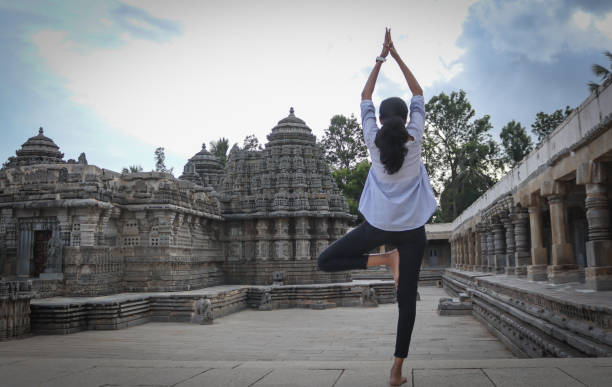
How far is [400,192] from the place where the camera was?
10.6 feet

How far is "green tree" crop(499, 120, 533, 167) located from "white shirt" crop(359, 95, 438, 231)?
40.3 metres

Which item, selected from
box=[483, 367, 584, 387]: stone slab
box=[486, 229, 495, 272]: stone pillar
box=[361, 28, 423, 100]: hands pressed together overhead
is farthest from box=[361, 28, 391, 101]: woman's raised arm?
box=[486, 229, 495, 272]: stone pillar

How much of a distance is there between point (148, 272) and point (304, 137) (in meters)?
10.9

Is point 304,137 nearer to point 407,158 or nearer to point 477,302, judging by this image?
point 477,302

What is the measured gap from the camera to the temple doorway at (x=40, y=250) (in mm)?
14438

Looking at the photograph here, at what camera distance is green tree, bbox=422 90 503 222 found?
4228 cm

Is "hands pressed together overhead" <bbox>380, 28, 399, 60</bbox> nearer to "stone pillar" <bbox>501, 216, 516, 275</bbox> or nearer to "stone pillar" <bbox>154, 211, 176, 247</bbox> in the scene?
"stone pillar" <bbox>501, 216, 516, 275</bbox>

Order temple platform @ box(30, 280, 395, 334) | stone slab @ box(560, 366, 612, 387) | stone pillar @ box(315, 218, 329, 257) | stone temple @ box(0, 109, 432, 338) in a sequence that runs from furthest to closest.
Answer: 1. stone pillar @ box(315, 218, 329, 257)
2. stone temple @ box(0, 109, 432, 338)
3. temple platform @ box(30, 280, 395, 334)
4. stone slab @ box(560, 366, 612, 387)

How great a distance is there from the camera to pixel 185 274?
16703 mm

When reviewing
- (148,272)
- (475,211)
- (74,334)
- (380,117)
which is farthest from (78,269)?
(475,211)

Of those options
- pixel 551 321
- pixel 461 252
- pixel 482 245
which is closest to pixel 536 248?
pixel 551 321

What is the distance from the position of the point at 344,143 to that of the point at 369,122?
44812mm

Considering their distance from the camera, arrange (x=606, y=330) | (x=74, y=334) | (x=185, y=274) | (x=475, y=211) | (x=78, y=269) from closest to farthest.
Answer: (x=606, y=330), (x=74, y=334), (x=78, y=269), (x=185, y=274), (x=475, y=211)

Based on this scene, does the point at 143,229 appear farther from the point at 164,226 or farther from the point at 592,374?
the point at 592,374
